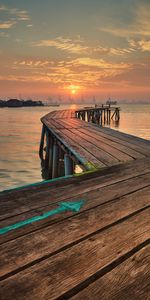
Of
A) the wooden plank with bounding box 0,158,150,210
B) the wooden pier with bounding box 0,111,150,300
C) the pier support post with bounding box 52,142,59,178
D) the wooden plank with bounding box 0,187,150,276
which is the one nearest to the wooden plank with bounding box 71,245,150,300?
the wooden pier with bounding box 0,111,150,300

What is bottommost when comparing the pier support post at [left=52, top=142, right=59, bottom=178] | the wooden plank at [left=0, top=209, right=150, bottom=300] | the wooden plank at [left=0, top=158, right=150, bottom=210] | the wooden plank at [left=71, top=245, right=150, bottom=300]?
the pier support post at [left=52, top=142, right=59, bottom=178]

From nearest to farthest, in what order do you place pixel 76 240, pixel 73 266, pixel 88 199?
1. pixel 73 266
2. pixel 76 240
3. pixel 88 199

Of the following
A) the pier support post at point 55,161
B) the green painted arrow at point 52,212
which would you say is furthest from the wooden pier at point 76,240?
the pier support post at point 55,161

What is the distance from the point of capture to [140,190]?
3.15 metres

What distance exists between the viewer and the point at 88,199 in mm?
2787

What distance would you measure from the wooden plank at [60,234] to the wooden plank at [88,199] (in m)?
0.07

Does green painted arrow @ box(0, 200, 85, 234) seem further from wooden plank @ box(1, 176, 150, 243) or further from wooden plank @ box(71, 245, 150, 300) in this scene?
wooden plank @ box(71, 245, 150, 300)

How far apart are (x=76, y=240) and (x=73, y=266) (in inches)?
12.4

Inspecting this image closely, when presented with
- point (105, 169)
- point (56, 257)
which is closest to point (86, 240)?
point (56, 257)

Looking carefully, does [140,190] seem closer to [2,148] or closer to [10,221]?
[10,221]

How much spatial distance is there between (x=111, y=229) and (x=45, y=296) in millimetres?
891

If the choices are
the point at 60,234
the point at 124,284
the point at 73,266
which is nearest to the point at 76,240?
the point at 60,234

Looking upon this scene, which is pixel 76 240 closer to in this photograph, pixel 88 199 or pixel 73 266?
pixel 73 266

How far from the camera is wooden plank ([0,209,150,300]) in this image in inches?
54.2
